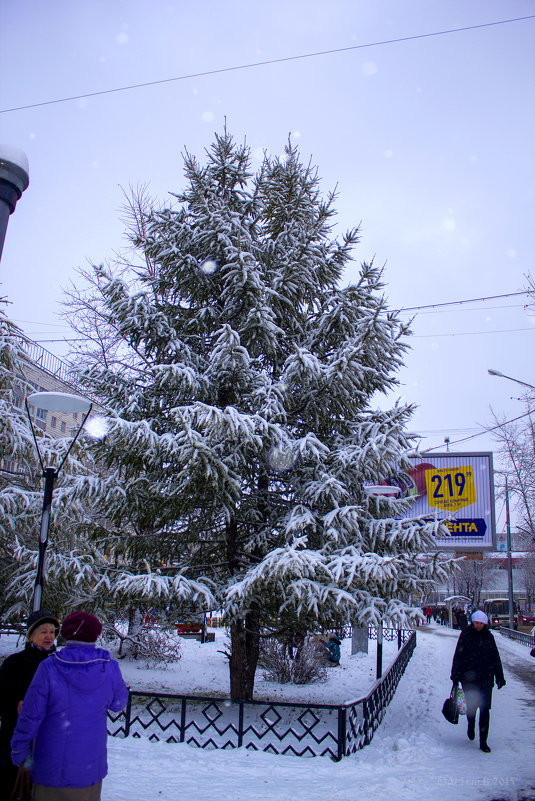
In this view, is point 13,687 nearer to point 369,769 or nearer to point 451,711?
point 369,769

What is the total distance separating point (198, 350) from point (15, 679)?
313 inches

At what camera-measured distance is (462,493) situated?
61.9ft

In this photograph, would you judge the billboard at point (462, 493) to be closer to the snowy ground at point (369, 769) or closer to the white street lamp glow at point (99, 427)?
the snowy ground at point (369, 769)

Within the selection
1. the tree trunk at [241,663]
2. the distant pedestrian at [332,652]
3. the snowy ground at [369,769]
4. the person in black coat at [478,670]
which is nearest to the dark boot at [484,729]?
the person in black coat at [478,670]

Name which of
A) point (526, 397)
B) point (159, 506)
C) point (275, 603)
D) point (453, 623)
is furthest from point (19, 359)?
point (453, 623)

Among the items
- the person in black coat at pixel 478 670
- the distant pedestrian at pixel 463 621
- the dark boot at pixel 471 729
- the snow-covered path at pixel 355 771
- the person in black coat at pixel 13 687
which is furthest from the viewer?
the distant pedestrian at pixel 463 621

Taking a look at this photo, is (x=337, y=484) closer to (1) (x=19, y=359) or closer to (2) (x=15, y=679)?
(2) (x=15, y=679)

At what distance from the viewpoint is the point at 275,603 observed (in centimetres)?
949

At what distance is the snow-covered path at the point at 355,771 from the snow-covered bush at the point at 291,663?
16.5 ft

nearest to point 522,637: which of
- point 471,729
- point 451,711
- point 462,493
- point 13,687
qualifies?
point 462,493

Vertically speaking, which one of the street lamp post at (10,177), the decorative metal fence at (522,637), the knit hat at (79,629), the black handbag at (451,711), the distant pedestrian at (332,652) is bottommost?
the decorative metal fence at (522,637)

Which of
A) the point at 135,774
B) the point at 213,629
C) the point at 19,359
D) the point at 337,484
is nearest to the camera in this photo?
the point at 135,774

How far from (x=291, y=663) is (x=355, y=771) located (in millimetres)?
8030

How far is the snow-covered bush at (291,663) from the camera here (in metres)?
14.0
